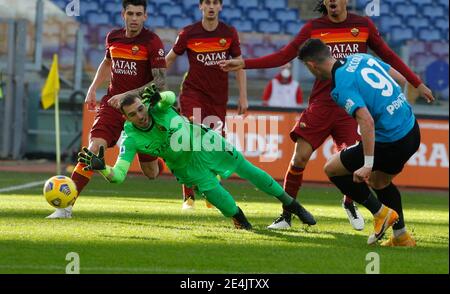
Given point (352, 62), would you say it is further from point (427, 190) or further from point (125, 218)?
point (427, 190)

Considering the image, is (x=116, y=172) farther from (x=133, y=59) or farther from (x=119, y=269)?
(x=133, y=59)

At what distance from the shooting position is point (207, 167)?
31.7ft

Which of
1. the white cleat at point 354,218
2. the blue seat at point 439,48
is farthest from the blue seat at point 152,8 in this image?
the white cleat at point 354,218

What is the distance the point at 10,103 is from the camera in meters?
21.0

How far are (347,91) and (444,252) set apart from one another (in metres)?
1.53

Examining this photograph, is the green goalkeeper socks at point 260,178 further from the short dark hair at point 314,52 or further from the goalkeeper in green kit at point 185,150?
the short dark hair at point 314,52

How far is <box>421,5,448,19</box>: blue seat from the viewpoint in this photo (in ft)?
84.9

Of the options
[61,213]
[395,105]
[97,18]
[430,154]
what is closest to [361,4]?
[97,18]

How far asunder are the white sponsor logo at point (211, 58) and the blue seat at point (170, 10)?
1263cm

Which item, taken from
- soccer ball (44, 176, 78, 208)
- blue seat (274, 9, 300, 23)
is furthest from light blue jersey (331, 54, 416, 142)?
blue seat (274, 9, 300, 23)

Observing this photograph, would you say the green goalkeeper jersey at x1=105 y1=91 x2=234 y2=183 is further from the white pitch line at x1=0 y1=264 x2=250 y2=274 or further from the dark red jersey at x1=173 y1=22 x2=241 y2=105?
the dark red jersey at x1=173 y1=22 x2=241 y2=105

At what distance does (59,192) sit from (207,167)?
1.32 meters

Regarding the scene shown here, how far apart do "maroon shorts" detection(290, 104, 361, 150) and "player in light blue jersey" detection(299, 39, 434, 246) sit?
4.84ft
